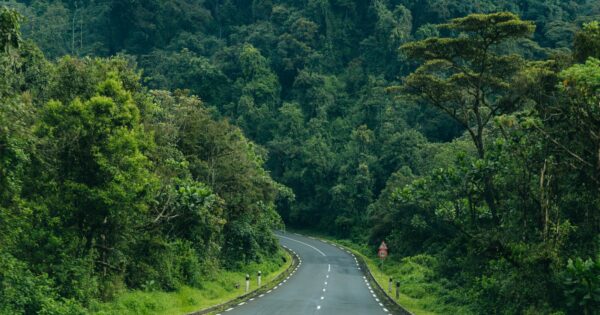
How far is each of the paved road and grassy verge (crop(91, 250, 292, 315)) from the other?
4.12ft

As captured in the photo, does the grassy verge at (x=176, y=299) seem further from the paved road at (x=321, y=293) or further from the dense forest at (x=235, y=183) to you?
the paved road at (x=321, y=293)

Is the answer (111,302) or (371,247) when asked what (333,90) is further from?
(111,302)

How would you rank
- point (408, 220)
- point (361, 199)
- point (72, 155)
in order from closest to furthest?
point (72, 155), point (408, 220), point (361, 199)

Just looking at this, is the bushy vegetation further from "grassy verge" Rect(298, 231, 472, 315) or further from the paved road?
"grassy verge" Rect(298, 231, 472, 315)

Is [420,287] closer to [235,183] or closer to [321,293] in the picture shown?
[321,293]

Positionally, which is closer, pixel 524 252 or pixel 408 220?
pixel 524 252

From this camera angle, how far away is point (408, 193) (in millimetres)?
22312

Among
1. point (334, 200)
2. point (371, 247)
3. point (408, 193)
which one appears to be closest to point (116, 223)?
point (408, 193)

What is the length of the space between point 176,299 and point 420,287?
41.9ft

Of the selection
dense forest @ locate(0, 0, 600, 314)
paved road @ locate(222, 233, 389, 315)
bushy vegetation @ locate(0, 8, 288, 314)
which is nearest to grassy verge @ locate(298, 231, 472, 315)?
dense forest @ locate(0, 0, 600, 314)

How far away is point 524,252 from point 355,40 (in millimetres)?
84325

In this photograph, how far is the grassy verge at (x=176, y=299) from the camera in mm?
18281

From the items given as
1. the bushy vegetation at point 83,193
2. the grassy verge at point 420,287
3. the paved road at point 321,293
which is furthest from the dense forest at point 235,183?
the paved road at point 321,293

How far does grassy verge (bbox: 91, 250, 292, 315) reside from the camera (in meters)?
18.3
